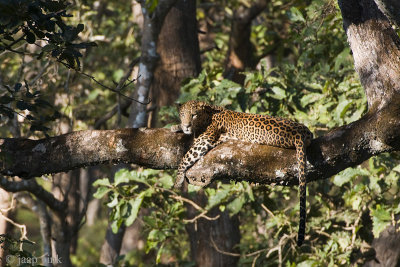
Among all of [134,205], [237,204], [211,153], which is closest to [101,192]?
[134,205]

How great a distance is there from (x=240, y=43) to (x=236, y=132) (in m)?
4.36

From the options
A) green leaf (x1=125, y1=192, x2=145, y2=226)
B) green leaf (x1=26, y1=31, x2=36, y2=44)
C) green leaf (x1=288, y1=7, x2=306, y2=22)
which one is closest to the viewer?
green leaf (x1=26, y1=31, x2=36, y2=44)

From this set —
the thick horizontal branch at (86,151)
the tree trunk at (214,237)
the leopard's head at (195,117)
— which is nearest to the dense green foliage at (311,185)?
the tree trunk at (214,237)

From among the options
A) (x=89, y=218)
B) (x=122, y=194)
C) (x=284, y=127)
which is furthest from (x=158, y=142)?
(x=89, y=218)

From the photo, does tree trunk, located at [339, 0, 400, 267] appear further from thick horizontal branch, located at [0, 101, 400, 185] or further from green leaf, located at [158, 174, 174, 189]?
green leaf, located at [158, 174, 174, 189]

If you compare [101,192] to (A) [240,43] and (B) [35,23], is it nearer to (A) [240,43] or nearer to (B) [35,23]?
(B) [35,23]

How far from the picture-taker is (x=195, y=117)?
6.55 m

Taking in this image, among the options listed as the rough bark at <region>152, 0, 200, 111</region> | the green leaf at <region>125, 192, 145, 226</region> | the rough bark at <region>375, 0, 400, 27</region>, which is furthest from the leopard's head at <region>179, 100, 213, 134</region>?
the rough bark at <region>152, 0, 200, 111</region>

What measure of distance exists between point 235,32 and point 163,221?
12.8 feet

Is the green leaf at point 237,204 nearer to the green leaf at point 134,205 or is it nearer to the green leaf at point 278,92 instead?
the green leaf at point 134,205

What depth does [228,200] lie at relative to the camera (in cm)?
842

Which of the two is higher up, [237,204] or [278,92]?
[278,92]

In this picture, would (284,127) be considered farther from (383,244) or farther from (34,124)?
(383,244)

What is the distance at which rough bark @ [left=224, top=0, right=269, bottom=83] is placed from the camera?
10.3 m
